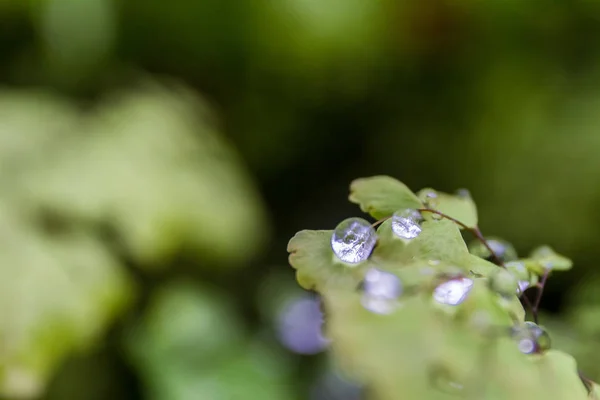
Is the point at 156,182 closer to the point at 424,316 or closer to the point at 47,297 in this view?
the point at 47,297

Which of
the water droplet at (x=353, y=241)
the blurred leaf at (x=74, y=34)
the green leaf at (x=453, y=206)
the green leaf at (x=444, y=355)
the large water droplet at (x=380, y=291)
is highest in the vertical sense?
the water droplet at (x=353, y=241)

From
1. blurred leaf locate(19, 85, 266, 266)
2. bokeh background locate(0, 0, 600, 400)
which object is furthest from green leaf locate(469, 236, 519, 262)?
blurred leaf locate(19, 85, 266, 266)

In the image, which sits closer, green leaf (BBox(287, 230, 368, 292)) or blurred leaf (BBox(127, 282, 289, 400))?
green leaf (BBox(287, 230, 368, 292))

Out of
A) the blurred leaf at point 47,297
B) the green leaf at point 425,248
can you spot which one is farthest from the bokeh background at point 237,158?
the green leaf at point 425,248

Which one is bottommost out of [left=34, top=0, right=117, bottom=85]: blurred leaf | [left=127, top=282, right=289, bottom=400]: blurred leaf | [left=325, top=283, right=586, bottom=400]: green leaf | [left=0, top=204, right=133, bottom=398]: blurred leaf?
[left=127, top=282, right=289, bottom=400]: blurred leaf

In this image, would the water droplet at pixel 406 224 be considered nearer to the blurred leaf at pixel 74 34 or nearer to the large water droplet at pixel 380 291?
the large water droplet at pixel 380 291

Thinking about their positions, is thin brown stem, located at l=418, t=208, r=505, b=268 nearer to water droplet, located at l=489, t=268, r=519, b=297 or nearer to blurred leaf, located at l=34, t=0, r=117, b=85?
water droplet, located at l=489, t=268, r=519, b=297
